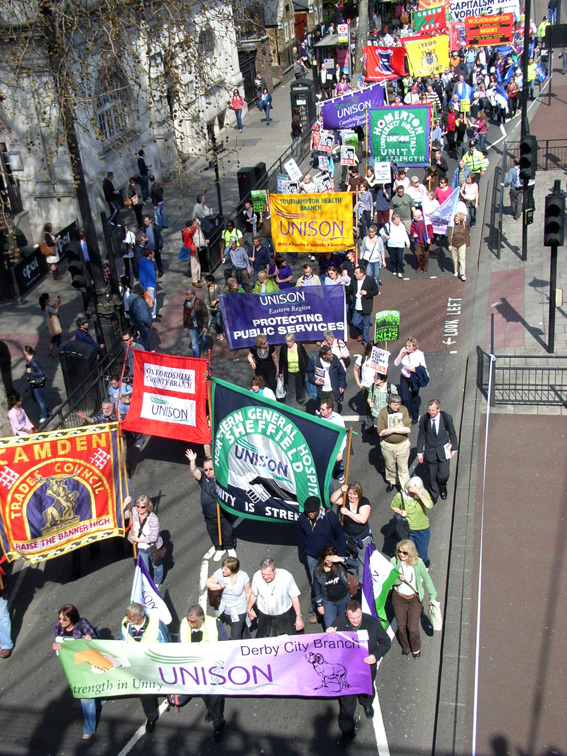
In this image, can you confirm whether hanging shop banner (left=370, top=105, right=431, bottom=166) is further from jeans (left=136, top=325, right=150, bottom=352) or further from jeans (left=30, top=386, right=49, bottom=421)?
jeans (left=30, top=386, right=49, bottom=421)

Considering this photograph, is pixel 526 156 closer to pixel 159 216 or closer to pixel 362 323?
pixel 362 323

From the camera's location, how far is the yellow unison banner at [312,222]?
16391mm

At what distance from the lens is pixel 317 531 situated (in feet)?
28.0

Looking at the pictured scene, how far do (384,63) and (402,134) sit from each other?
961cm

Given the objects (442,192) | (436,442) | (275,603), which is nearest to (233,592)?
(275,603)

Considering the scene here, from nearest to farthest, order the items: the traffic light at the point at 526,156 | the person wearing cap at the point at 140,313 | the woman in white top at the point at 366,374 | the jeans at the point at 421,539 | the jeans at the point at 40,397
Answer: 1. the jeans at the point at 421,539
2. the woman in white top at the point at 366,374
3. the jeans at the point at 40,397
4. the person wearing cap at the point at 140,313
5. the traffic light at the point at 526,156

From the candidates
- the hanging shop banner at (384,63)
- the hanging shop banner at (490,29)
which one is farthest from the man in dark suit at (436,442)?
the hanging shop banner at (490,29)

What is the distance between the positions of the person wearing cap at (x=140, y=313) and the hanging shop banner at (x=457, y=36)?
24457 mm

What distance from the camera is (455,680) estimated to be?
8000 millimetres

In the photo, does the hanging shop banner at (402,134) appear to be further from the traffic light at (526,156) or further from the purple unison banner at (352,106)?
the traffic light at (526,156)

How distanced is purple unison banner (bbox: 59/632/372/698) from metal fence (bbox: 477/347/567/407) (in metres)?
6.38

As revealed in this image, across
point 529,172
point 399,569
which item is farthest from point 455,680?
point 529,172

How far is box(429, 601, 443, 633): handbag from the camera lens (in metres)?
8.48

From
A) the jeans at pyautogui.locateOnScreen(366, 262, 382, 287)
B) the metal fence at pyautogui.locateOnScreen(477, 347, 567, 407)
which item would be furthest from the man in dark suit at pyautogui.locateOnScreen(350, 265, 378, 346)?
Result: the metal fence at pyautogui.locateOnScreen(477, 347, 567, 407)
